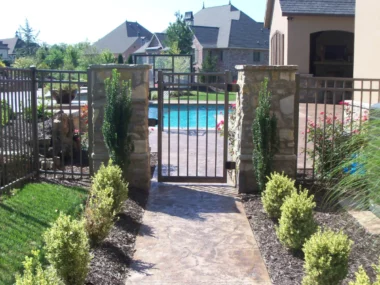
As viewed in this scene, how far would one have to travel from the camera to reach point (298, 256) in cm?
461

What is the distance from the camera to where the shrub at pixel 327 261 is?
12.0 feet

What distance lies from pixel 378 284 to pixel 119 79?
4863 mm

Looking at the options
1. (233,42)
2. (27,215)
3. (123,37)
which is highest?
(123,37)

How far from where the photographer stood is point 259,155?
664 centimetres

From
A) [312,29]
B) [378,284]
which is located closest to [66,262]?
[378,284]

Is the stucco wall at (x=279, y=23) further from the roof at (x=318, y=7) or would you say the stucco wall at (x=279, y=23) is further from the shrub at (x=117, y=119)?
the shrub at (x=117, y=119)

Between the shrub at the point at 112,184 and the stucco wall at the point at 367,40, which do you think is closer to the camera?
the shrub at the point at 112,184

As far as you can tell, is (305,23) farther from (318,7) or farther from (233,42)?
(233,42)

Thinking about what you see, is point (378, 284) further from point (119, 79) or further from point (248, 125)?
point (119, 79)

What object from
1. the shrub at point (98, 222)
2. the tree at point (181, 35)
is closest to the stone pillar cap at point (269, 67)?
the shrub at point (98, 222)

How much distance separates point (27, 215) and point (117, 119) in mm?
1707

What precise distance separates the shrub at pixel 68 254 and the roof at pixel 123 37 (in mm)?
60814

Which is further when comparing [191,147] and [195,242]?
[191,147]

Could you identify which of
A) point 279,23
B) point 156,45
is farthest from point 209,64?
point 279,23
